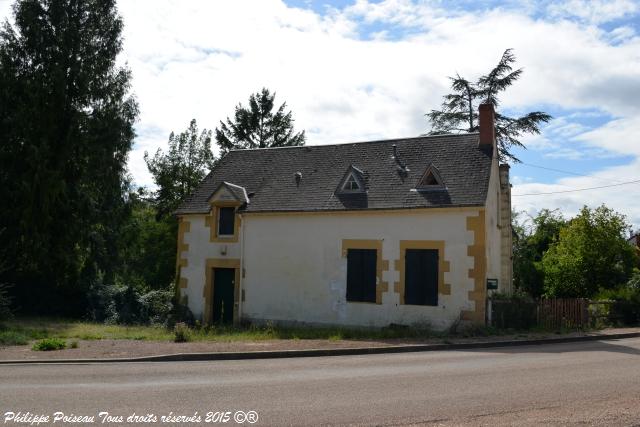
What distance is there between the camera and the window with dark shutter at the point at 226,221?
2377 centimetres

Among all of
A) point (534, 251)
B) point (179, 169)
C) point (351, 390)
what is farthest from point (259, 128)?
point (351, 390)

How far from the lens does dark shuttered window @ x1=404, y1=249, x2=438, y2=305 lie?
1961 centimetres

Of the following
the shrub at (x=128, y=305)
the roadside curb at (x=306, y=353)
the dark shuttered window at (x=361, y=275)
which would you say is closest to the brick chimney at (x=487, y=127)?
the dark shuttered window at (x=361, y=275)

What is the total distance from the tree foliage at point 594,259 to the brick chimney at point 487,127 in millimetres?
9770

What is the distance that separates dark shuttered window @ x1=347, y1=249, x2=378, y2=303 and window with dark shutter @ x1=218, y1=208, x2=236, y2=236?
5.27 metres

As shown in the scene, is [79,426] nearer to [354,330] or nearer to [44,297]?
[354,330]

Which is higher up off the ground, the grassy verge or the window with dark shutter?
the window with dark shutter

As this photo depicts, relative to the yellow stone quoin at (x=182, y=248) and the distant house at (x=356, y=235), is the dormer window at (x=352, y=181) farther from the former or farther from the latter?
the yellow stone quoin at (x=182, y=248)

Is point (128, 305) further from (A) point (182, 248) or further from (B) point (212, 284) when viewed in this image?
(B) point (212, 284)

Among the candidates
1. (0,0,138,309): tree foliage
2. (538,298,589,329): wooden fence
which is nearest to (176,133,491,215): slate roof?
(538,298,589,329): wooden fence

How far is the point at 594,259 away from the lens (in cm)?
2788

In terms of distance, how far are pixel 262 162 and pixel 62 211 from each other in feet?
30.0

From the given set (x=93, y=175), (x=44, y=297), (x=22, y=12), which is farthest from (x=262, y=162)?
(x=22, y=12)

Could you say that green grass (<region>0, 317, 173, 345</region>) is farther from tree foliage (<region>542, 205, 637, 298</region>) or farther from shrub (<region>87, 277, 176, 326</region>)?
tree foliage (<region>542, 205, 637, 298</region>)
